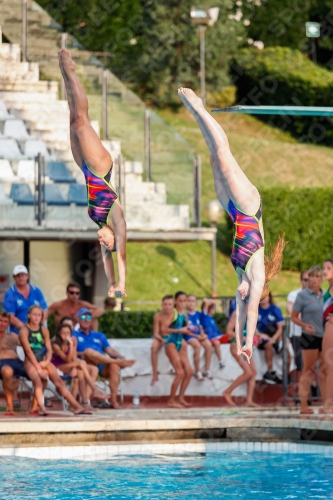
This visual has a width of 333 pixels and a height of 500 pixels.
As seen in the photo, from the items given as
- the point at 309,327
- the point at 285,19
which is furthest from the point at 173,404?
the point at 285,19

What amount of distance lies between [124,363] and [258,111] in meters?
5.95

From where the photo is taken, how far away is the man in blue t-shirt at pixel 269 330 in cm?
1347

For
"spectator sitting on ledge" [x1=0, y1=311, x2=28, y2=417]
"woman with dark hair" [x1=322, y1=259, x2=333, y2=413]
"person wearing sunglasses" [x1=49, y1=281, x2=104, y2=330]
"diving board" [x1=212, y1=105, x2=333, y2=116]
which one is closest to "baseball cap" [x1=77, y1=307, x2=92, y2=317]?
"person wearing sunglasses" [x1=49, y1=281, x2=104, y2=330]

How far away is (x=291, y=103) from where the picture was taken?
124ft

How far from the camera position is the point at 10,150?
17.5 metres

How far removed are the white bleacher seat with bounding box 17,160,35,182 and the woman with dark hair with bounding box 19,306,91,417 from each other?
5036 mm

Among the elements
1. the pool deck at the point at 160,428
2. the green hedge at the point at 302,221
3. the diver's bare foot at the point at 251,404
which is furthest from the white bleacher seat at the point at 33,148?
the green hedge at the point at 302,221

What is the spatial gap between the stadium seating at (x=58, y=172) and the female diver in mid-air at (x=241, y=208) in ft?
31.1

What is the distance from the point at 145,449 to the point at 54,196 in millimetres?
6200

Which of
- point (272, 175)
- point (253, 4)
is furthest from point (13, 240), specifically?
point (253, 4)

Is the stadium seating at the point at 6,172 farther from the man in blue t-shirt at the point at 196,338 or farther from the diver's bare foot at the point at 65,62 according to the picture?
the diver's bare foot at the point at 65,62

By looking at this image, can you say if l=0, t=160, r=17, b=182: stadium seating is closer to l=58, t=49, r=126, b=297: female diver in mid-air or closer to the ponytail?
l=58, t=49, r=126, b=297: female diver in mid-air

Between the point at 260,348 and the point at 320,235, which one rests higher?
the point at 320,235

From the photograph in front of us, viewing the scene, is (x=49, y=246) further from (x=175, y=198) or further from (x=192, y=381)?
(x=192, y=381)
